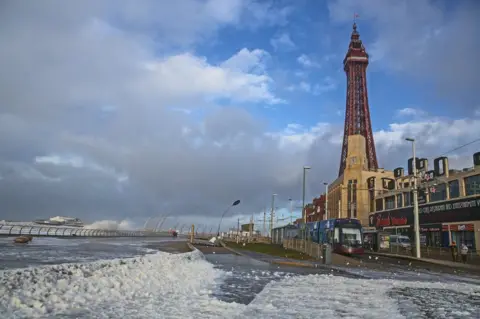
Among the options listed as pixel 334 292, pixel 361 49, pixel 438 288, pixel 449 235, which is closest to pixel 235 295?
pixel 334 292

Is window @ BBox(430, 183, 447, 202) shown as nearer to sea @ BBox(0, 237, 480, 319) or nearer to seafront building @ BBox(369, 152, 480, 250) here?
seafront building @ BBox(369, 152, 480, 250)

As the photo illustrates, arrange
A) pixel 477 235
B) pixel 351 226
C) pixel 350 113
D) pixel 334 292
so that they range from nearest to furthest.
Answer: pixel 334 292 → pixel 351 226 → pixel 477 235 → pixel 350 113

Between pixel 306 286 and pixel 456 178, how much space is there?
52127 millimetres

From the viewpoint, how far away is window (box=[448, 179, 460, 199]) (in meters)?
56.5

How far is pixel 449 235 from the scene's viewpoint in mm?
54312

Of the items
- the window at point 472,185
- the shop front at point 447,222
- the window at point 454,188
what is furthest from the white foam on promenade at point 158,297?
the window at point 454,188

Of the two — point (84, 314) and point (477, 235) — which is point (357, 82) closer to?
point (477, 235)

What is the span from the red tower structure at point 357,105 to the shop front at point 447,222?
87.6 metres

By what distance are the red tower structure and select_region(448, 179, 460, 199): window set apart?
303ft

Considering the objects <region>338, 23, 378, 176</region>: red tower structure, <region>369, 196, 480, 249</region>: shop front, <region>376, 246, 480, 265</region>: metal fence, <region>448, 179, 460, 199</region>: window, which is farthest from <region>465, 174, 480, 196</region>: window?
<region>338, 23, 378, 176</region>: red tower structure

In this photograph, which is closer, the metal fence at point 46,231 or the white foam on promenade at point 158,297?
the white foam on promenade at point 158,297

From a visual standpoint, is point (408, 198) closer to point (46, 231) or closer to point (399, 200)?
point (399, 200)

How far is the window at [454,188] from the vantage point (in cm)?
5650

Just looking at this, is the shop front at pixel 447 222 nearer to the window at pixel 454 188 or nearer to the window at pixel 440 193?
the window at pixel 440 193
